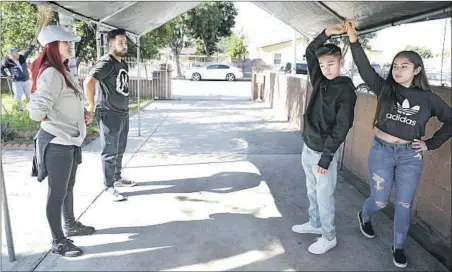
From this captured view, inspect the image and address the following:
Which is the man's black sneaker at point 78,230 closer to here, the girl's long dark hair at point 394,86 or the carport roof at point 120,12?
the carport roof at point 120,12

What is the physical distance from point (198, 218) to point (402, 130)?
203cm

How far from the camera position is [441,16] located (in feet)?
10.9

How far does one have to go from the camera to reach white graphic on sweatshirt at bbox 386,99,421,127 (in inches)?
108

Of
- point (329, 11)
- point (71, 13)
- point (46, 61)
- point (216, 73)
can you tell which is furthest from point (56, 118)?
point (216, 73)

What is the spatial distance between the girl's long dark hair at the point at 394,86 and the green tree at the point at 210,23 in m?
26.4

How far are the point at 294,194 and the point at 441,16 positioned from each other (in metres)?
2.35

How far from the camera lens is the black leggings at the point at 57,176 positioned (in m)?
2.79

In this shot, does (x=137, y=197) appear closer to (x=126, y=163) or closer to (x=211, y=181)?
(x=211, y=181)

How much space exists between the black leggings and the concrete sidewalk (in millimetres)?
299

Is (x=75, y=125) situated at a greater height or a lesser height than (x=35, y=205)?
greater

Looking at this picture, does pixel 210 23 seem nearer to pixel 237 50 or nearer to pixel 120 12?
pixel 237 50

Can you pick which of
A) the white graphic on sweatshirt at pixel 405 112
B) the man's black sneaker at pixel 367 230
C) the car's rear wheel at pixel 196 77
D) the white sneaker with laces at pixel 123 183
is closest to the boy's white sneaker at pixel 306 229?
the man's black sneaker at pixel 367 230

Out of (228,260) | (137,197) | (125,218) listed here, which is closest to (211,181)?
(137,197)

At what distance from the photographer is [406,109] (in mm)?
2762
